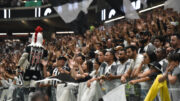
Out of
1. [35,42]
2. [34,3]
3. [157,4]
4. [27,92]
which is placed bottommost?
[27,92]

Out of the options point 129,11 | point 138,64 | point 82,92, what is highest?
point 129,11

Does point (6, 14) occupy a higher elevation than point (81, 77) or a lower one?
higher

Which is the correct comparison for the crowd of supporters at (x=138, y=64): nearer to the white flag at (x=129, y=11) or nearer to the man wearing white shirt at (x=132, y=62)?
the man wearing white shirt at (x=132, y=62)

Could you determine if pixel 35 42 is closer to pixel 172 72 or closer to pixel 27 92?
pixel 27 92

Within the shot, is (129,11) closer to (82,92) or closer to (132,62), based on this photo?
(132,62)

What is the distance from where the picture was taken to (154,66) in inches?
186

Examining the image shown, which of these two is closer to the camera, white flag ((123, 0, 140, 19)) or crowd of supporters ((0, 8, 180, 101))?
crowd of supporters ((0, 8, 180, 101))

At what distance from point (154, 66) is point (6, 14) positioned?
2794 cm

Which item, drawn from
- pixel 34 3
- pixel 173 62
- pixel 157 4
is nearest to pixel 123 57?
pixel 173 62

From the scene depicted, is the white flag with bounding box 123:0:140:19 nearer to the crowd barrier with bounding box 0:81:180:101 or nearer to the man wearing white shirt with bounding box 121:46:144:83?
the man wearing white shirt with bounding box 121:46:144:83

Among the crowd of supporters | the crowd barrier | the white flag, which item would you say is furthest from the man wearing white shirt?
the white flag

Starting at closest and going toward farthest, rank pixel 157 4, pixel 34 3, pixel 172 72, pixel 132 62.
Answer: pixel 172 72
pixel 132 62
pixel 157 4
pixel 34 3

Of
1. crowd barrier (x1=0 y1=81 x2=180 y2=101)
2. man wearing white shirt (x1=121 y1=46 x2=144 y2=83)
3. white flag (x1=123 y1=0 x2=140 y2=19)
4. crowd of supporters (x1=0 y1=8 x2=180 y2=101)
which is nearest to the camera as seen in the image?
crowd of supporters (x1=0 y1=8 x2=180 y2=101)

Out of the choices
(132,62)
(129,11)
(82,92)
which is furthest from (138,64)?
(129,11)
